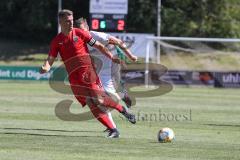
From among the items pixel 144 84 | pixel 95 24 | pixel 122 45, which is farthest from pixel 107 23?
pixel 122 45

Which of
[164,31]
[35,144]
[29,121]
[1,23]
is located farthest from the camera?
[1,23]

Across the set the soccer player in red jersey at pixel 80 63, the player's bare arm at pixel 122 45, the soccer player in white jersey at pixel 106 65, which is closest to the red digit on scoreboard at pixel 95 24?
the soccer player in white jersey at pixel 106 65

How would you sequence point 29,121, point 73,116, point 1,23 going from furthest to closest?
point 1,23, point 73,116, point 29,121

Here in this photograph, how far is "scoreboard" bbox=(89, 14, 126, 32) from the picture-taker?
38062 millimetres

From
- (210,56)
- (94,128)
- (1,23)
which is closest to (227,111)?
(94,128)

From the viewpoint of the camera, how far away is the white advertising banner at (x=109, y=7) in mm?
38875

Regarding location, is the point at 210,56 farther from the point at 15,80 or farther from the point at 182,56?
the point at 15,80

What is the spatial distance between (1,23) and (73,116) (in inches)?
1816

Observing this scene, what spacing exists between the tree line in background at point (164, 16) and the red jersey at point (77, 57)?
44.4 m

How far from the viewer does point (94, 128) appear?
602 inches

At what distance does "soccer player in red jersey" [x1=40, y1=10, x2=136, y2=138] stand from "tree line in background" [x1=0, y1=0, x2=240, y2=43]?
44.4 meters

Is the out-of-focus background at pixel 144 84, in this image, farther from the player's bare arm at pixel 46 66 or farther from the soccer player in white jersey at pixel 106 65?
the player's bare arm at pixel 46 66

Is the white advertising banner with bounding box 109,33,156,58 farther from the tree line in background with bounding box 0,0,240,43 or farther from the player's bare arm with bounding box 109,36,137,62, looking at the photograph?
the player's bare arm with bounding box 109,36,137,62

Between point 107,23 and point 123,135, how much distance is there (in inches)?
980
